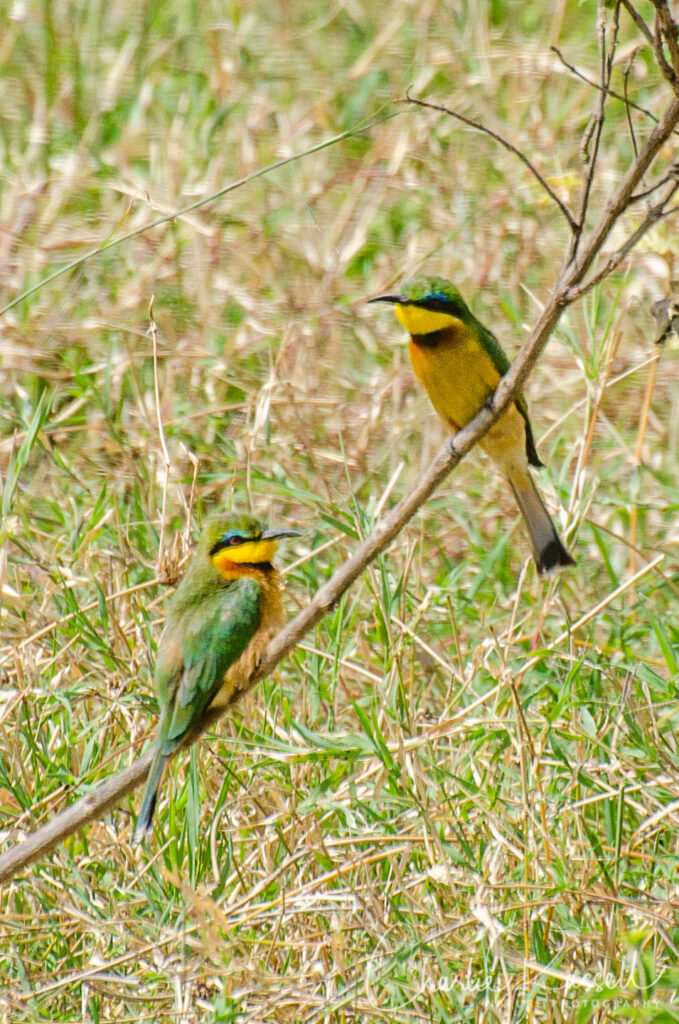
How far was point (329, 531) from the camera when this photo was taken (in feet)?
11.7

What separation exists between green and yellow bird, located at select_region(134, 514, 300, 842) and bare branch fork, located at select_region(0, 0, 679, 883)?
0.27 m

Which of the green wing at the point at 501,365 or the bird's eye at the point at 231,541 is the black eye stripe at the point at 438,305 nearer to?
the green wing at the point at 501,365

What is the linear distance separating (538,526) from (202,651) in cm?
90

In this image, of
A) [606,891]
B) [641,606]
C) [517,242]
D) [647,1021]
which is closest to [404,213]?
[517,242]

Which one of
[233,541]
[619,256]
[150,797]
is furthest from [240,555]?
[619,256]

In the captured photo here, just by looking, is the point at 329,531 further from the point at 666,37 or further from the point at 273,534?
the point at 666,37

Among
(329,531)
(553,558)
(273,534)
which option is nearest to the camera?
(273,534)

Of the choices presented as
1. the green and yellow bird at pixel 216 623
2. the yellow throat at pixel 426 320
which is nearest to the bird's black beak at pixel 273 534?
the green and yellow bird at pixel 216 623

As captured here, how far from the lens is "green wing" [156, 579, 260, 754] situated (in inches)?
104

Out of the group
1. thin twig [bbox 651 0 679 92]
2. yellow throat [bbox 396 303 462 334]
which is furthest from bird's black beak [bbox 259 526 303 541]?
thin twig [bbox 651 0 679 92]

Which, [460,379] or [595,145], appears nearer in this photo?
[595,145]

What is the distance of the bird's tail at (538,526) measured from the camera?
3.03 m

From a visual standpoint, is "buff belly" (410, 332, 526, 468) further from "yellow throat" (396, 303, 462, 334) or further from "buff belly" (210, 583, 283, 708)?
"buff belly" (210, 583, 283, 708)

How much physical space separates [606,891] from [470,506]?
1705mm
